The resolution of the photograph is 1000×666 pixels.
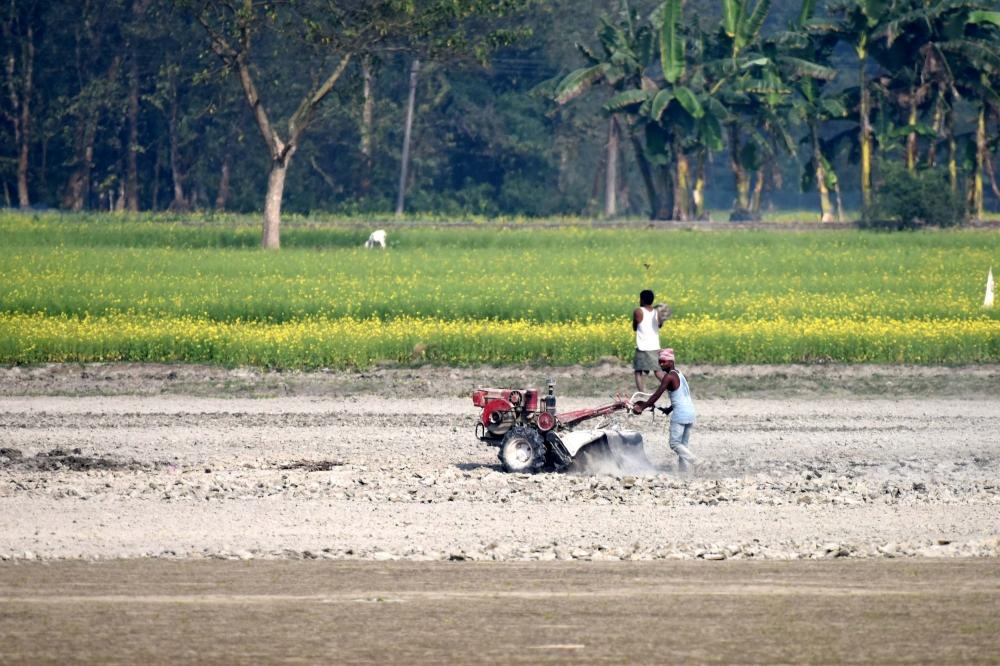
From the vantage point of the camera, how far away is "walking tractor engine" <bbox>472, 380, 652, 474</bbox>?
17047 millimetres

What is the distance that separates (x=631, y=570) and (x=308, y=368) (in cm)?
1417

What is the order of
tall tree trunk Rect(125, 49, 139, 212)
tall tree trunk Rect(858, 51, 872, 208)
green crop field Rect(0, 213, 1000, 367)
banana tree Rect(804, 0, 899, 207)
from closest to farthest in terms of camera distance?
green crop field Rect(0, 213, 1000, 367) < banana tree Rect(804, 0, 899, 207) < tall tree trunk Rect(858, 51, 872, 208) < tall tree trunk Rect(125, 49, 139, 212)

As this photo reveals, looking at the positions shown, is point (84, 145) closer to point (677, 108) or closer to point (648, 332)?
point (677, 108)

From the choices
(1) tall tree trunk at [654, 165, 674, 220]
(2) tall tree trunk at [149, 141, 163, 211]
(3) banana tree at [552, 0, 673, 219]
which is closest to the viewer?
(3) banana tree at [552, 0, 673, 219]

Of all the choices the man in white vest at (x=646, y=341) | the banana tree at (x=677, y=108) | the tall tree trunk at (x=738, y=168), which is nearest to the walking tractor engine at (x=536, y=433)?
the man in white vest at (x=646, y=341)

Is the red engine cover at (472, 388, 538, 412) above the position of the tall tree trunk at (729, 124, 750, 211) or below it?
below

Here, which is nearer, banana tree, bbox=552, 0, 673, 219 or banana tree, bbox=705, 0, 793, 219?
banana tree, bbox=705, 0, 793, 219

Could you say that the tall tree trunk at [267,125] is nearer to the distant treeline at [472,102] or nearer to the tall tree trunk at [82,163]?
the distant treeline at [472,102]

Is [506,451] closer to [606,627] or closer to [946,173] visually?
[606,627]

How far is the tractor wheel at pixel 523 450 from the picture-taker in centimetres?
1709

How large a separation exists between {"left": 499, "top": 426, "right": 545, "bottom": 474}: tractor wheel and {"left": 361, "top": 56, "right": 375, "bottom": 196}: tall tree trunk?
5548 centimetres

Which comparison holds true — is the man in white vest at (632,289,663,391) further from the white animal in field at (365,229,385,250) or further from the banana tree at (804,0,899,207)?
the banana tree at (804,0,899,207)

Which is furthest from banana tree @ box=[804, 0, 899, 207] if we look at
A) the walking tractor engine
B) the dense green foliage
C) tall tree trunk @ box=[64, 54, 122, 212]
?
the walking tractor engine

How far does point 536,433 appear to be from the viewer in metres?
17.1
